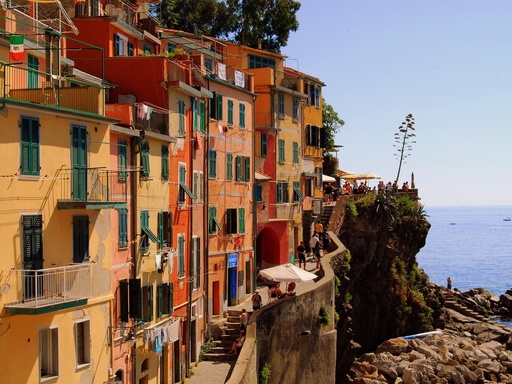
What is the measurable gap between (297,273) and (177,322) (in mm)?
9707

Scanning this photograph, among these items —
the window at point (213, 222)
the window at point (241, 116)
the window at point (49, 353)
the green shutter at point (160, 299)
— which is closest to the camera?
the window at point (49, 353)

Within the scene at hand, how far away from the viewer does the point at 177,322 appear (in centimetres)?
3991

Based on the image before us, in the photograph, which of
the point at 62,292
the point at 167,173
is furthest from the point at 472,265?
the point at 62,292

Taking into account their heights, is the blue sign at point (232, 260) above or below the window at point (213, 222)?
below

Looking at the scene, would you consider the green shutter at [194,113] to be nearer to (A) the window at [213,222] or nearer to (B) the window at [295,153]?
(A) the window at [213,222]

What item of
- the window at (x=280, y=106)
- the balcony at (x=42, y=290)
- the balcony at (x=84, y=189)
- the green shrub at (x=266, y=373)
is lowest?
the green shrub at (x=266, y=373)

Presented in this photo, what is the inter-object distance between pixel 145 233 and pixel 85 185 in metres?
7.92

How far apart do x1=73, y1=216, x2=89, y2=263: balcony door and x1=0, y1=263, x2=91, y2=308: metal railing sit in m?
0.48

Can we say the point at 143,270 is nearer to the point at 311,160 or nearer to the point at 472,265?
the point at 311,160

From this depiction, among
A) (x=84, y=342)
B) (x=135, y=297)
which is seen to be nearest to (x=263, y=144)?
(x=135, y=297)

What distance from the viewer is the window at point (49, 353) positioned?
27.1 metres

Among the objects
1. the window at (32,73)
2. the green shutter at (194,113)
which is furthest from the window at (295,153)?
the window at (32,73)

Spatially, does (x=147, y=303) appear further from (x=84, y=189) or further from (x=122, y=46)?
(x=122, y=46)

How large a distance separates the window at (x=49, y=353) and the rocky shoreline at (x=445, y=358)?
113 feet
